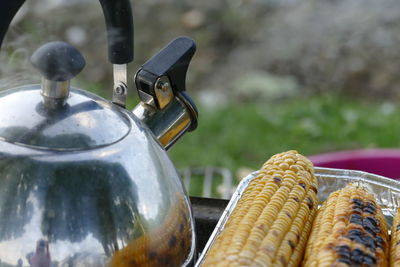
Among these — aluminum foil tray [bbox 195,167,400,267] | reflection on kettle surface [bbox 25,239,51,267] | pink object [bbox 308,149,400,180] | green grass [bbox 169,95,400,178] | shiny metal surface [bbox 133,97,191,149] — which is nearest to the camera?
reflection on kettle surface [bbox 25,239,51,267]

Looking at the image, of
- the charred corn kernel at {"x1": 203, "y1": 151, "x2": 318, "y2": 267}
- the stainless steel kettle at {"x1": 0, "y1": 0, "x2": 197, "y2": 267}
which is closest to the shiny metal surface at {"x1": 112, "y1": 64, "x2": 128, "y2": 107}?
the stainless steel kettle at {"x1": 0, "y1": 0, "x2": 197, "y2": 267}

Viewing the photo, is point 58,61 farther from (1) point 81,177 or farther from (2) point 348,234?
(2) point 348,234

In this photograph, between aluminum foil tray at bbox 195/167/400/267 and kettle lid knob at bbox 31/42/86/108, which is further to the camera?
aluminum foil tray at bbox 195/167/400/267

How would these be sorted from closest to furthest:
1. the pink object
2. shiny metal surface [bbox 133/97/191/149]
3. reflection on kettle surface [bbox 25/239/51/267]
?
reflection on kettle surface [bbox 25/239/51/267] → shiny metal surface [bbox 133/97/191/149] → the pink object

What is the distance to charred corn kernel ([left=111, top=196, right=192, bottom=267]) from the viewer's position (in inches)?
34.0

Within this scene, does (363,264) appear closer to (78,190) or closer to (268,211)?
(268,211)

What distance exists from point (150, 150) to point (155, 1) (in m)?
2.51

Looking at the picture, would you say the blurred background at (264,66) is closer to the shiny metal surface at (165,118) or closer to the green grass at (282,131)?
the green grass at (282,131)

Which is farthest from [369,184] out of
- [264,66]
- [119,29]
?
[264,66]

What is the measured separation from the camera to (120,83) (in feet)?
3.21

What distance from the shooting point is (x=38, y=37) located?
2.77 metres

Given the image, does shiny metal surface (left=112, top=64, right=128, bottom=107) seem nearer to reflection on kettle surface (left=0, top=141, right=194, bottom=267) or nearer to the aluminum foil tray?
reflection on kettle surface (left=0, top=141, right=194, bottom=267)

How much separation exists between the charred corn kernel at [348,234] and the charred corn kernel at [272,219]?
0.08 ft

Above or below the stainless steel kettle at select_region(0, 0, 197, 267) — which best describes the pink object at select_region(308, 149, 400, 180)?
below
